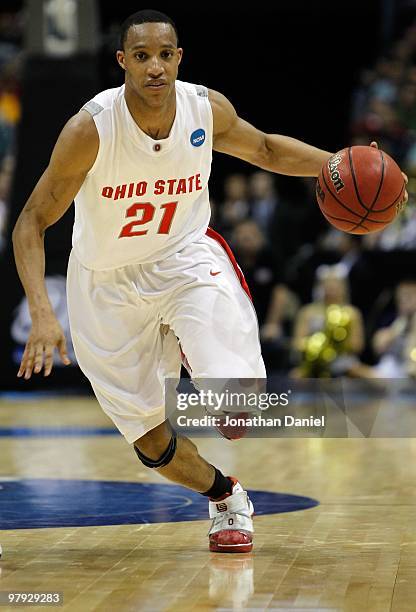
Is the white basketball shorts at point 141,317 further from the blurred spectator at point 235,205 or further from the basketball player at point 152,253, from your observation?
the blurred spectator at point 235,205

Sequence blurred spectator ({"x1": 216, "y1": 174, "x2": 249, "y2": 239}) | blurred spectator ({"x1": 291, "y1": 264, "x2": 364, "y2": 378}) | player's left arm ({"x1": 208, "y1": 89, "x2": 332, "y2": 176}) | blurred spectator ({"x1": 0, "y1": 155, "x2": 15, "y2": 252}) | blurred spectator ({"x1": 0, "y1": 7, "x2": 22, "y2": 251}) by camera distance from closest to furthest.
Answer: player's left arm ({"x1": 208, "y1": 89, "x2": 332, "y2": 176}) → blurred spectator ({"x1": 291, "y1": 264, "x2": 364, "y2": 378}) → blurred spectator ({"x1": 0, "y1": 155, "x2": 15, "y2": 252}) → blurred spectator ({"x1": 216, "y1": 174, "x2": 249, "y2": 239}) → blurred spectator ({"x1": 0, "y1": 7, "x2": 22, "y2": 251})

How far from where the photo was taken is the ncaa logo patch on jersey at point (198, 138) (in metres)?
5.38

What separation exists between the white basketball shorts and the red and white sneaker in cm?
47

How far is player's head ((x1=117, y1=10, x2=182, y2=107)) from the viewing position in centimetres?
509

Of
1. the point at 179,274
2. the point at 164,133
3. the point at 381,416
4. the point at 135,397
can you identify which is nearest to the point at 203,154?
the point at 164,133

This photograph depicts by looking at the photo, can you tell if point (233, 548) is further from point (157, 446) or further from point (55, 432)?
point (55, 432)

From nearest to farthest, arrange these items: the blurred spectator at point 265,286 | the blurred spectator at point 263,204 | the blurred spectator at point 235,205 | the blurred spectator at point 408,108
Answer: the blurred spectator at point 265,286, the blurred spectator at point 235,205, the blurred spectator at point 263,204, the blurred spectator at point 408,108

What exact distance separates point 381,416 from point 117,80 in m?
7.79

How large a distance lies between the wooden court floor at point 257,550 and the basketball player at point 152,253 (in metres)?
0.32

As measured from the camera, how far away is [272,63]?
19469 mm

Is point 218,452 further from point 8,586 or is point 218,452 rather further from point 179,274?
point 8,586

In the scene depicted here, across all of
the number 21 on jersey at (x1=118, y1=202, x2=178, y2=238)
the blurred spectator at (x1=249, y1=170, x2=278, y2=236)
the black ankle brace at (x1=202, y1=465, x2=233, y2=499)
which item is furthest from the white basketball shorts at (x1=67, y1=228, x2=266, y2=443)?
the blurred spectator at (x1=249, y1=170, x2=278, y2=236)

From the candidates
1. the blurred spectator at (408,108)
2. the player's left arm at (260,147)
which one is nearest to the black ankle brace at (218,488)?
the player's left arm at (260,147)

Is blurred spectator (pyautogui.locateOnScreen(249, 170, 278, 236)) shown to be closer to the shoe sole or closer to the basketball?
the basketball
